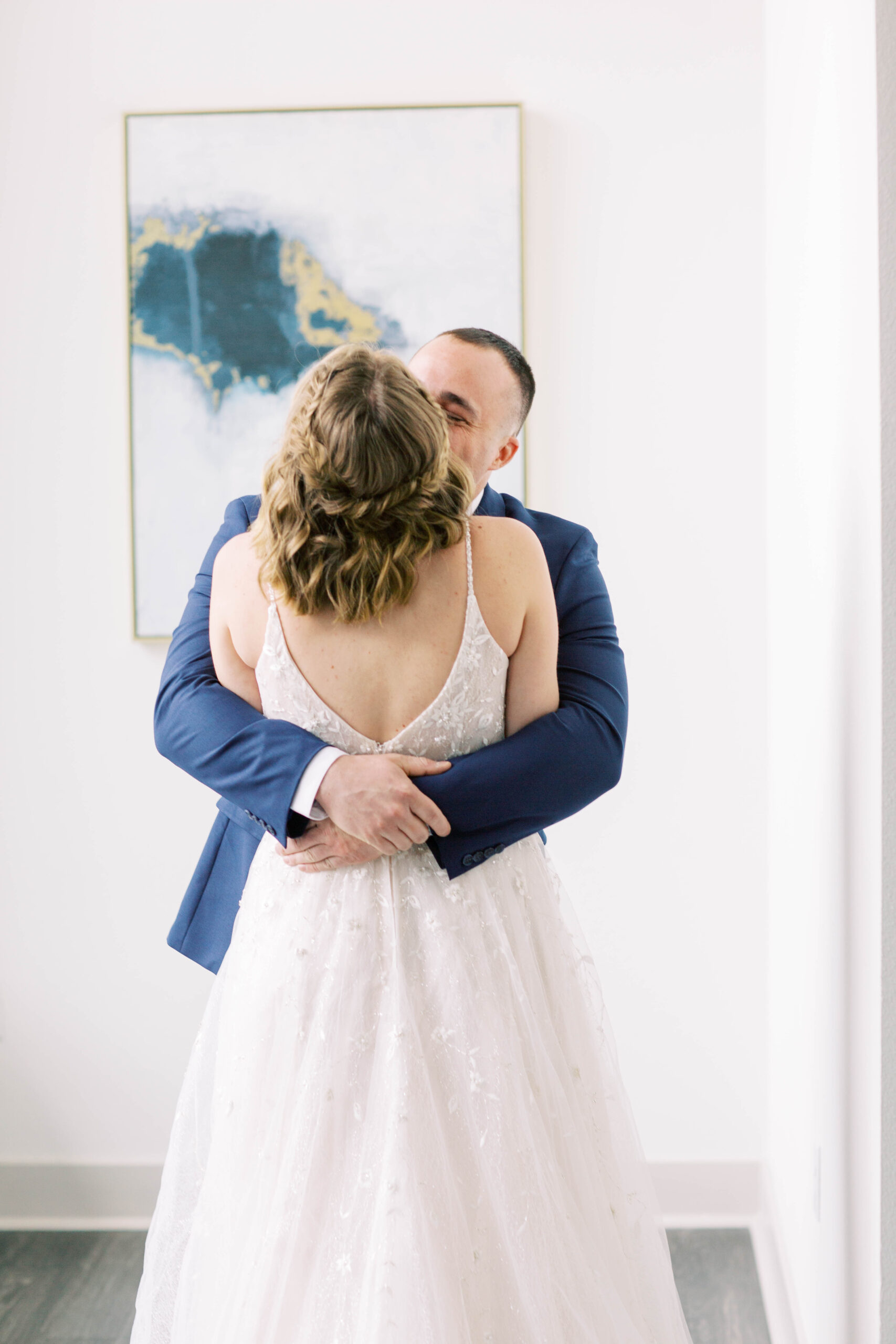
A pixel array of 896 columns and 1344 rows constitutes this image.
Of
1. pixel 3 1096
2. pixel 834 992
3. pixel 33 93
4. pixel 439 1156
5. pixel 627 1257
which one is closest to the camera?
pixel 439 1156

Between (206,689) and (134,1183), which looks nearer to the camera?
(206,689)

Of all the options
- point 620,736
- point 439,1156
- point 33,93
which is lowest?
point 439,1156

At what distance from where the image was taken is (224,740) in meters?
1.28

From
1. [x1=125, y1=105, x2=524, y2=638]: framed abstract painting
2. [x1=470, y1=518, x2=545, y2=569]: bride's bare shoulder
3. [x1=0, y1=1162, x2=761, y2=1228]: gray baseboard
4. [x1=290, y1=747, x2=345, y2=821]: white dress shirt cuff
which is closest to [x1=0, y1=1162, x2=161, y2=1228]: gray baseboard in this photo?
[x1=0, y1=1162, x2=761, y2=1228]: gray baseboard

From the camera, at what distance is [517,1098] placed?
1.20 metres

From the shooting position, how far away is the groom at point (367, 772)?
120 cm

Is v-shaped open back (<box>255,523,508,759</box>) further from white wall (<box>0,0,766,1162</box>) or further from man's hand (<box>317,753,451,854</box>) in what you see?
white wall (<box>0,0,766,1162</box>)

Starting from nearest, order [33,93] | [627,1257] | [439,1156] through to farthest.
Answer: [439,1156] < [627,1257] < [33,93]

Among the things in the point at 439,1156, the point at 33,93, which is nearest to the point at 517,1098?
the point at 439,1156

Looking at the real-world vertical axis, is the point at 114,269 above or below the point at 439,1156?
above

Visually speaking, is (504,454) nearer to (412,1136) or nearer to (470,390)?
(470,390)

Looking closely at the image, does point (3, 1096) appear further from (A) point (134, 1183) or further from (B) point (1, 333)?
(B) point (1, 333)

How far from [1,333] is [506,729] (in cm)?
169

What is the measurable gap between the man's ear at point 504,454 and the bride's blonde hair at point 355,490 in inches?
24.1
